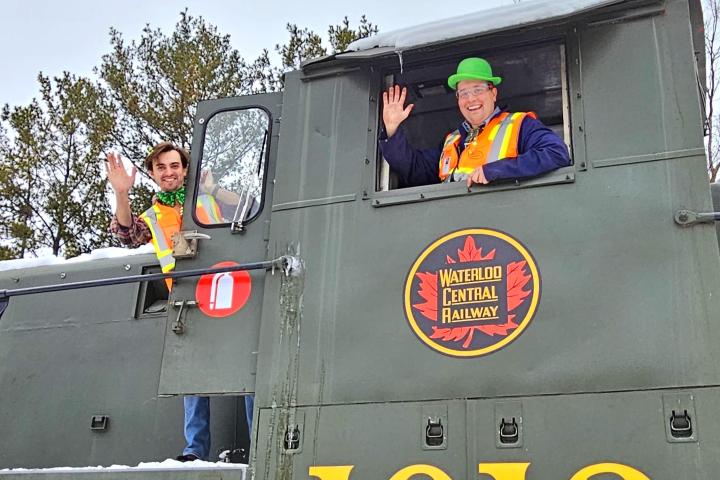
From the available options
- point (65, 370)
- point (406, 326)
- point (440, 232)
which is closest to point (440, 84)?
point (440, 232)

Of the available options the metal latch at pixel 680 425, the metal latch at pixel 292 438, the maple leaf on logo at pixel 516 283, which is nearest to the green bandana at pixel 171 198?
the metal latch at pixel 292 438

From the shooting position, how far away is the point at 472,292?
340cm

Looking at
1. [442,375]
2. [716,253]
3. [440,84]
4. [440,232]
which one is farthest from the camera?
[440,84]

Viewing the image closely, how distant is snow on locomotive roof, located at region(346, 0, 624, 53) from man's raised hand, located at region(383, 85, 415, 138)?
236 mm

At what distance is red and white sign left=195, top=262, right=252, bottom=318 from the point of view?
401 cm

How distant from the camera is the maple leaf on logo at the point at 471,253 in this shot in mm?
3438

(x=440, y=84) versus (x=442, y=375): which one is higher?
(x=440, y=84)

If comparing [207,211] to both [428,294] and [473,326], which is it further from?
[473,326]

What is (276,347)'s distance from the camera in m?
3.72

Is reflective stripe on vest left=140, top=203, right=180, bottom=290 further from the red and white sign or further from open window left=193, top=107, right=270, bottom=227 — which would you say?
the red and white sign

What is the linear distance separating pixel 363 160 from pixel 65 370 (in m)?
2.54

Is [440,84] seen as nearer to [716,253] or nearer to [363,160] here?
[363,160]

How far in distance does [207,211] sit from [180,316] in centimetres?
59

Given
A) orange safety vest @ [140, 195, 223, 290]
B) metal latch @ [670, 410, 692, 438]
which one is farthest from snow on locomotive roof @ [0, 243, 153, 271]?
metal latch @ [670, 410, 692, 438]
